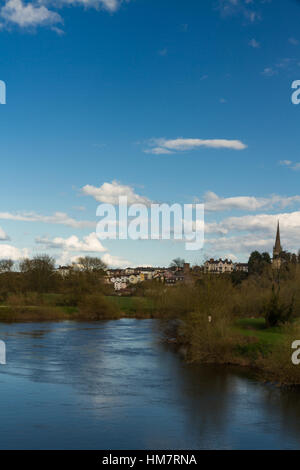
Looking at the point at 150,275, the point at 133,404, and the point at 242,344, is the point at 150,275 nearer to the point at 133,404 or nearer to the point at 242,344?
the point at 242,344

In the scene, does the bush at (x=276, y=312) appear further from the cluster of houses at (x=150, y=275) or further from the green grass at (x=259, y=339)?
the cluster of houses at (x=150, y=275)

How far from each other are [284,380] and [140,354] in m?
12.3

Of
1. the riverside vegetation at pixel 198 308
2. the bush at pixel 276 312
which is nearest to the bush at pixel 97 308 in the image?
the riverside vegetation at pixel 198 308

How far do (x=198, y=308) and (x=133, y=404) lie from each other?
585 inches

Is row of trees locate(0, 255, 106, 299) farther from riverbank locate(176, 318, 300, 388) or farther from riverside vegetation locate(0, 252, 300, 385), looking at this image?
riverbank locate(176, 318, 300, 388)

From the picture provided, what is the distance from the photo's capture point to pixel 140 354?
34.5 meters

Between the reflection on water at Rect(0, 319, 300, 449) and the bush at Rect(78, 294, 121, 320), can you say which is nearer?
the reflection on water at Rect(0, 319, 300, 449)

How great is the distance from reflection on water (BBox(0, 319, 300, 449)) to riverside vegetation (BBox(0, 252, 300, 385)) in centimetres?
164

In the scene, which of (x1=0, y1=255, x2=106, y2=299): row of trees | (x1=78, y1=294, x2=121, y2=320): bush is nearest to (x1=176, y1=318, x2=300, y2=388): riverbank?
(x1=78, y1=294, x2=121, y2=320): bush

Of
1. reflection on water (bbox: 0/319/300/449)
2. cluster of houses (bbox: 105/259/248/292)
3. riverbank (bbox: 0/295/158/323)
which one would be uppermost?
cluster of houses (bbox: 105/259/248/292)

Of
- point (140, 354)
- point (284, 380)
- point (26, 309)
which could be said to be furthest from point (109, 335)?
point (284, 380)

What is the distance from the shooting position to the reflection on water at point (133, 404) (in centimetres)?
1664

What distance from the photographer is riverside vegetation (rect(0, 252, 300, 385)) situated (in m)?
29.8
